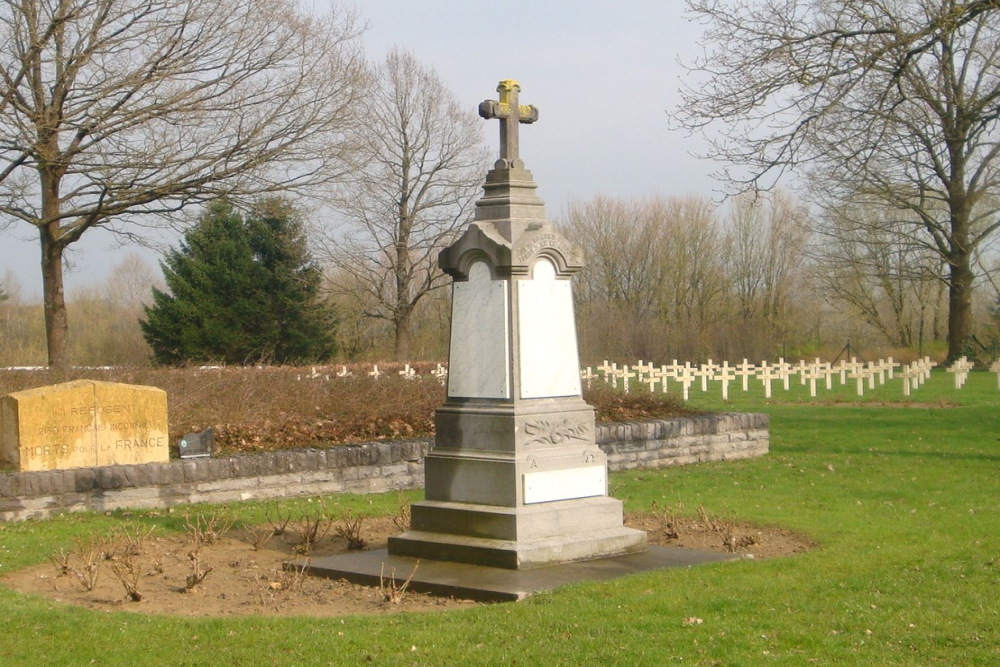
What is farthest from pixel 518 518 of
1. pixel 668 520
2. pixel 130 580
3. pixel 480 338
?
pixel 130 580

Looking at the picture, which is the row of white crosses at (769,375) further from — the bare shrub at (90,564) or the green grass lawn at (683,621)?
the bare shrub at (90,564)

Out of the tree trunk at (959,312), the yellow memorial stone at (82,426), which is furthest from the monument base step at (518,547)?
the tree trunk at (959,312)

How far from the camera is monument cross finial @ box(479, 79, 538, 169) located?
31.4 ft

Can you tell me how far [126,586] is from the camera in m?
7.95

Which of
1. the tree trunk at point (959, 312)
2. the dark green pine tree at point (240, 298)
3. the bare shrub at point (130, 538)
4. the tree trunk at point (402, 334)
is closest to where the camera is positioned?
the bare shrub at point (130, 538)

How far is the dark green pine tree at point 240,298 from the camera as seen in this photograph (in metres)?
38.7

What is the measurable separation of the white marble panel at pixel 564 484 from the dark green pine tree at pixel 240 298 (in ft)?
95.8

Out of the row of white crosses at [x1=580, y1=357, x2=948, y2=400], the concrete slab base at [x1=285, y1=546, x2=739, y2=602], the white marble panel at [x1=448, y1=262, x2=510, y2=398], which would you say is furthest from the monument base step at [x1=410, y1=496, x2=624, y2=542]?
the row of white crosses at [x1=580, y1=357, x2=948, y2=400]

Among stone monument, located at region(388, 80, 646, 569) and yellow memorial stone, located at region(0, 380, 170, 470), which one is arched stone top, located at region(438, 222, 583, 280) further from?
yellow memorial stone, located at region(0, 380, 170, 470)

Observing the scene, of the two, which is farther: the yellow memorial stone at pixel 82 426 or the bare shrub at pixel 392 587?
the yellow memorial stone at pixel 82 426

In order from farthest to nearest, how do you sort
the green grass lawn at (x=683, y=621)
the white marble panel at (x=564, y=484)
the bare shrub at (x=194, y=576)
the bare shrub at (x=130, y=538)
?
1. the bare shrub at (x=130, y=538)
2. the white marble panel at (x=564, y=484)
3. the bare shrub at (x=194, y=576)
4. the green grass lawn at (x=683, y=621)

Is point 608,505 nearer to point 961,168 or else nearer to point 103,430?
point 103,430

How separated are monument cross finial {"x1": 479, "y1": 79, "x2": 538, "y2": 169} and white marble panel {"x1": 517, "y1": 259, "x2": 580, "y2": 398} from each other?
3.05ft

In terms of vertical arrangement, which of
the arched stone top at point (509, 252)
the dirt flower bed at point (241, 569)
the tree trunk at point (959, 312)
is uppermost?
the tree trunk at point (959, 312)
